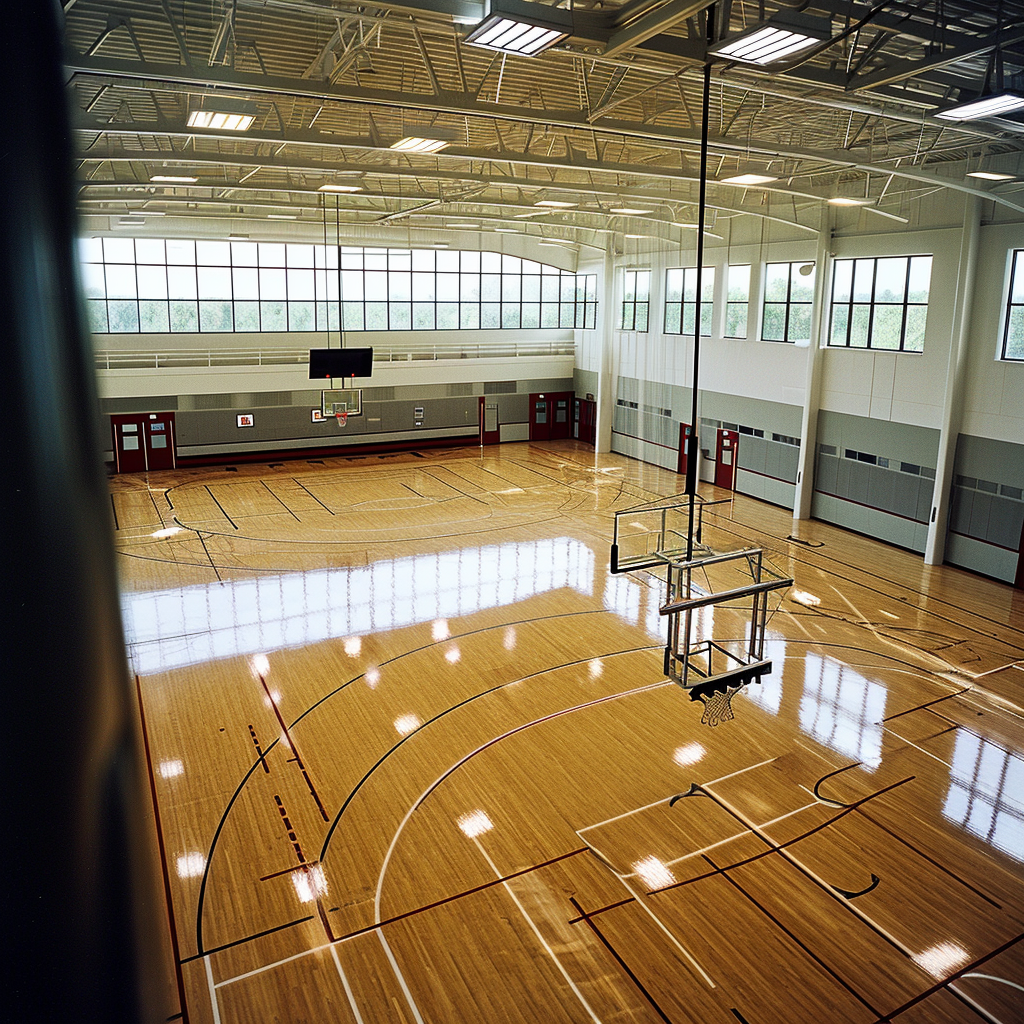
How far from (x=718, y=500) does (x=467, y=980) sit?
20.5m

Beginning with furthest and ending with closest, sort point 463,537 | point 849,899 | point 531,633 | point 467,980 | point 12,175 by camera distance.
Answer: point 463,537 < point 531,633 < point 849,899 < point 467,980 < point 12,175

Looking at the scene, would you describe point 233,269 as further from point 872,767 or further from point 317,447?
point 872,767

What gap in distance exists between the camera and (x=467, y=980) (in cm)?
826

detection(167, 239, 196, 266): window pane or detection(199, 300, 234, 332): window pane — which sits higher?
detection(167, 239, 196, 266): window pane

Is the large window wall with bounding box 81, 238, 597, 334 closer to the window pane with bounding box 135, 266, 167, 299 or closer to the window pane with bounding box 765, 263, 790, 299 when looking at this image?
the window pane with bounding box 135, 266, 167, 299

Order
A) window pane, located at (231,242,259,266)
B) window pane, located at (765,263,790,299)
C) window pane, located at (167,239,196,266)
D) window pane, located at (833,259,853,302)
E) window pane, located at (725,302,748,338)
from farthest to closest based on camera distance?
window pane, located at (231,242,259,266), window pane, located at (167,239,196,266), window pane, located at (725,302,748,338), window pane, located at (765,263,790,299), window pane, located at (833,259,853,302)

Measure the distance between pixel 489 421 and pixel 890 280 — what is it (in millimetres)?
17734

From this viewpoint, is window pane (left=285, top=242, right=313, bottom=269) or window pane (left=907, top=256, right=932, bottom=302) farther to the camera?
window pane (left=285, top=242, right=313, bottom=269)

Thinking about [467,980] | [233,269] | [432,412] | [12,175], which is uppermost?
[233,269]

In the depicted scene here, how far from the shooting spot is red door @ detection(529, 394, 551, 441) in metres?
36.6

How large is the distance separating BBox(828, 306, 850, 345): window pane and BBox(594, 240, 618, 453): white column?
9.99 metres

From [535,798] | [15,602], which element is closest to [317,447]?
[535,798]

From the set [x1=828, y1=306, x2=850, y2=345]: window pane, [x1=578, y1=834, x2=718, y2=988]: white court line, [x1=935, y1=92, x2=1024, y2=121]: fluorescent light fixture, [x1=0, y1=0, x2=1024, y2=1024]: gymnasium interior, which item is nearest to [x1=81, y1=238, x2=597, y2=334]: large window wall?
[x1=0, y1=0, x2=1024, y2=1024]: gymnasium interior

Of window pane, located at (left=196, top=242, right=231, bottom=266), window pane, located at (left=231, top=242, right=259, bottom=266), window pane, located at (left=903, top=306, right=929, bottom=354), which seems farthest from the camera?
window pane, located at (left=231, top=242, right=259, bottom=266)
